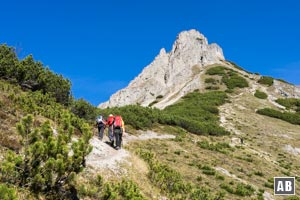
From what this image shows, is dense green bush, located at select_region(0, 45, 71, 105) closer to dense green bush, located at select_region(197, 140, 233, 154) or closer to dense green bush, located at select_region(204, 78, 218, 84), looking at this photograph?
dense green bush, located at select_region(197, 140, 233, 154)

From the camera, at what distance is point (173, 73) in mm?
99625

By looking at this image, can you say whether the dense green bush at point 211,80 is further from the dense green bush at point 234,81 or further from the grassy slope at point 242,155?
the grassy slope at point 242,155

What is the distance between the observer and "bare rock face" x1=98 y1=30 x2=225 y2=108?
8974cm

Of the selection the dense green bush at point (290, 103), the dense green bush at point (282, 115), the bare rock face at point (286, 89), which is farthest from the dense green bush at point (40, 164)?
the bare rock face at point (286, 89)

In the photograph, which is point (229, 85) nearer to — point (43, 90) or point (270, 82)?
point (270, 82)

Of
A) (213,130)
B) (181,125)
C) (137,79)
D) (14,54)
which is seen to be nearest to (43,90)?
(14,54)

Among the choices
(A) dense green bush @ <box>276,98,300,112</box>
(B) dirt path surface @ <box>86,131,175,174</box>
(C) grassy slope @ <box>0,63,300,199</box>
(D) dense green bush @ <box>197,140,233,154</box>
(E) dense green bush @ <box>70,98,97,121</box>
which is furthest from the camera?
(A) dense green bush @ <box>276,98,300,112</box>

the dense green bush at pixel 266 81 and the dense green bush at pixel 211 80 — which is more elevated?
the dense green bush at pixel 266 81

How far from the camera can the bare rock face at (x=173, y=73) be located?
294ft

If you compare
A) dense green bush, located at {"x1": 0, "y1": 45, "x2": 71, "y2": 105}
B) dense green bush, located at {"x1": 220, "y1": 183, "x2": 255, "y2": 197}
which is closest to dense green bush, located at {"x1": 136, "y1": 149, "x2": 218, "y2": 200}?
dense green bush, located at {"x1": 220, "y1": 183, "x2": 255, "y2": 197}

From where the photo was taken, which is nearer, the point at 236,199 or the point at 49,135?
the point at 49,135

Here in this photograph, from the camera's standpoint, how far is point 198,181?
24359 mm

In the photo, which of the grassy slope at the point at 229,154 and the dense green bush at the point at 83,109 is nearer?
the grassy slope at the point at 229,154

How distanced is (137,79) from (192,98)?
36.6 metres
